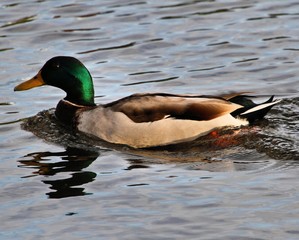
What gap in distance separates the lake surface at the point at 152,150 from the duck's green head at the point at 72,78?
47cm

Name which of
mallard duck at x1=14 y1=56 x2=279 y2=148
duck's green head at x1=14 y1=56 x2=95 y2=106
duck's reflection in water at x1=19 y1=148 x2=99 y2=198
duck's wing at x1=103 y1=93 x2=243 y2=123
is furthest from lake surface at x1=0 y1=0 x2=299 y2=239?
duck's green head at x1=14 y1=56 x2=95 y2=106

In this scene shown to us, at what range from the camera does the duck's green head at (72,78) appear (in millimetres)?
12594

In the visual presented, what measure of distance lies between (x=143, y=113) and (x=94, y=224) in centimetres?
294

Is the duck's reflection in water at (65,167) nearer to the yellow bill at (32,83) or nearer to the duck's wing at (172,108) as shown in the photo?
the duck's wing at (172,108)

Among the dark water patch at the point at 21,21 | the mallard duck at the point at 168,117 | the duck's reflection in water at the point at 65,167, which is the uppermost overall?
the dark water patch at the point at 21,21

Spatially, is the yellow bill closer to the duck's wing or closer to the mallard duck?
the mallard duck

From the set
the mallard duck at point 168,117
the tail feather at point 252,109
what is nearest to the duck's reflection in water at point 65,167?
the mallard duck at point 168,117

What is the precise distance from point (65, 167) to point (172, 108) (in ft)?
5.02

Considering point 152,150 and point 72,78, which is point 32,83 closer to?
point 72,78

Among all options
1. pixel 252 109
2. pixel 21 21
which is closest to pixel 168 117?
pixel 252 109

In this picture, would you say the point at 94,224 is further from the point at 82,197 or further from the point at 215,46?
the point at 215,46

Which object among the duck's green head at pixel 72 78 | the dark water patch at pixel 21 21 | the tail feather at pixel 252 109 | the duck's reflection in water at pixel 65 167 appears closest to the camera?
the duck's reflection in water at pixel 65 167

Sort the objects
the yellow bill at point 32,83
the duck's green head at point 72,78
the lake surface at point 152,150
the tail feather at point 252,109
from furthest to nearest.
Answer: the yellow bill at point 32,83
the duck's green head at point 72,78
the tail feather at point 252,109
the lake surface at point 152,150

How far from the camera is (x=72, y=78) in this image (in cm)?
1263
